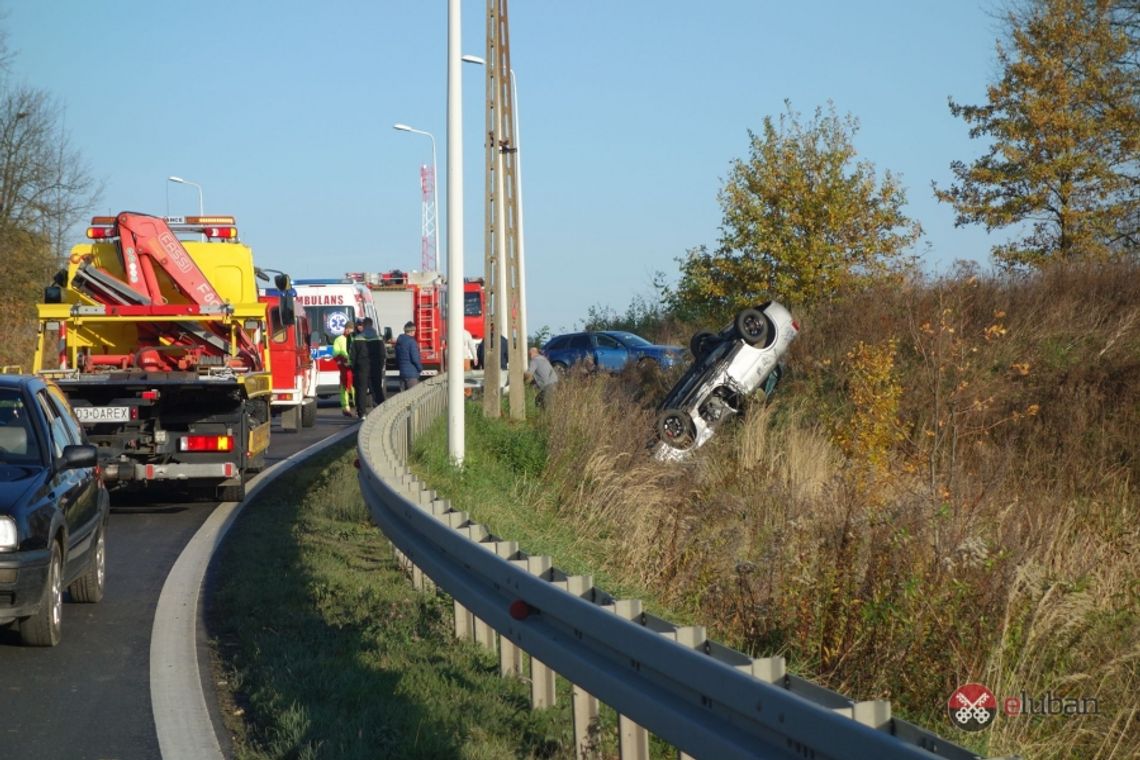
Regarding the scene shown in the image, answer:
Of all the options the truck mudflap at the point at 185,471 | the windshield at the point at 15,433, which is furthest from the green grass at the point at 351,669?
the truck mudflap at the point at 185,471

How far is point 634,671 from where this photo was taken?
4578 millimetres

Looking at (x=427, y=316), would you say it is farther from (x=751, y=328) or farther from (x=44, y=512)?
(x=44, y=512)

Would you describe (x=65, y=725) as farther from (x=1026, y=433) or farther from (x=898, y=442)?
(x=1026, y=433)

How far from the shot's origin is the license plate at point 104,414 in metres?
14.1

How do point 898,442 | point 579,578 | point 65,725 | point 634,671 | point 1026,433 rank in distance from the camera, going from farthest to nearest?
point 1026,433
point 898,442
point 65,725
point 579,578
point 634,671

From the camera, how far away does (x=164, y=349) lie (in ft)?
54.2

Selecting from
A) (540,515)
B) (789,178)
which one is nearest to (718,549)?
(540,515)

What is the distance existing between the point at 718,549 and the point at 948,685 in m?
3.62

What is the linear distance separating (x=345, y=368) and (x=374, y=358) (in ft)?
12.1

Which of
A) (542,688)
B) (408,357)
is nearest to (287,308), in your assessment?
Result: (408,357)

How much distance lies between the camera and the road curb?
6.19 metres

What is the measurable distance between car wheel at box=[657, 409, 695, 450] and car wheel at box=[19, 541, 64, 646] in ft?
39.2

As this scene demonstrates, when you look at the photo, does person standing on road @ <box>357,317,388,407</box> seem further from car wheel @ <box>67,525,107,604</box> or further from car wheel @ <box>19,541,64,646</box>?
car wheel @ <box>19,541,64,646</box>

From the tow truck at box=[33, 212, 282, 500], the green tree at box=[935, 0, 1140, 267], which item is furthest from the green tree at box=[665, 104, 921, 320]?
the tow truck at box=[33, 212, 282, 500]
